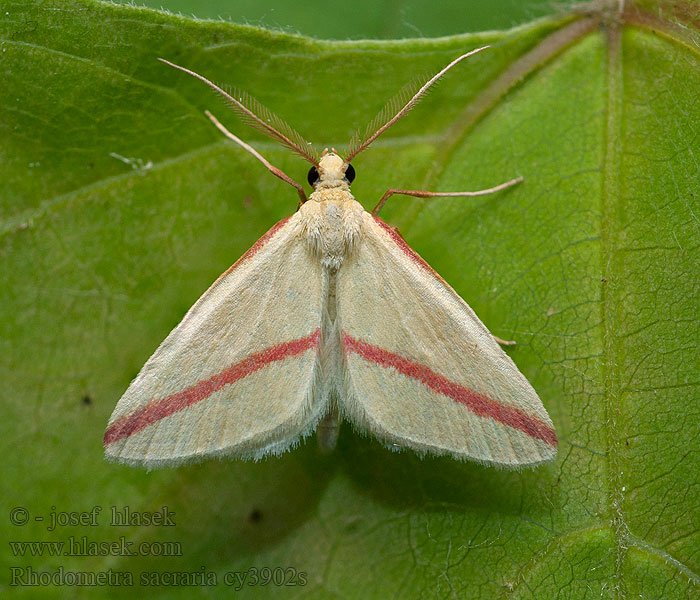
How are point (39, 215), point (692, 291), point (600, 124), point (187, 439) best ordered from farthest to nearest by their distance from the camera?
point (39, 215)
point (600, 124)
point (692, 291)
point (187, 439)

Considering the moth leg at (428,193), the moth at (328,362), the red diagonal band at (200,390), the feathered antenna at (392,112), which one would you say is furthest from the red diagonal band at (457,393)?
the feathered antenna at (392,112)

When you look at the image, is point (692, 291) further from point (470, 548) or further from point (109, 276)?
point (109, 276)

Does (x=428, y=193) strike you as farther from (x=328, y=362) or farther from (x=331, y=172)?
(x=328, y=362)

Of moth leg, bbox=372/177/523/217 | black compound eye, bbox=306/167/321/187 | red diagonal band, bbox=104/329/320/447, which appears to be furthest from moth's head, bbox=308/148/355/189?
red diagonal band, bbox=104/329/320/447

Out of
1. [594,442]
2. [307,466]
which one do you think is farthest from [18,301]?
[594,442]

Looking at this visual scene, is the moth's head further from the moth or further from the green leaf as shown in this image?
the green leaf
